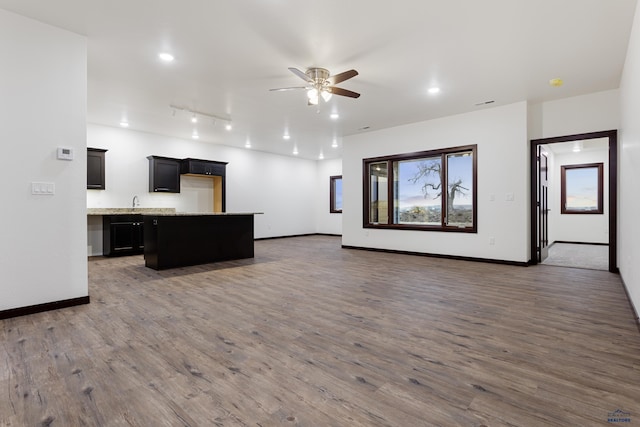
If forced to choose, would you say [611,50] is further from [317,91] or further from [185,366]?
[185,366]

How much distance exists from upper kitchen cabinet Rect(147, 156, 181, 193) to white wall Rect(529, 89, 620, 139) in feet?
24.8

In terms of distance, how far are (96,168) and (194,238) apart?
3024 millimetres

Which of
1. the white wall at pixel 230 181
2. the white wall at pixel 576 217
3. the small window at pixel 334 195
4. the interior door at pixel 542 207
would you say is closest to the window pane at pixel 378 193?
the interior door at pixel 542 207

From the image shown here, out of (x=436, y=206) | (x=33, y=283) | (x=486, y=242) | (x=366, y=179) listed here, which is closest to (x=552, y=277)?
(x=486, y=242)

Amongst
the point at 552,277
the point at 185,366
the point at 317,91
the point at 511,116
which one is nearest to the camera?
the point at 185,366

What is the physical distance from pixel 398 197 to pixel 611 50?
419 centimetres

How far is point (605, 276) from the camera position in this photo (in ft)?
15.2

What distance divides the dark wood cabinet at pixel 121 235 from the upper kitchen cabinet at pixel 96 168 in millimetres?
687

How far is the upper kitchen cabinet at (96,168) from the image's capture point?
21.5 feet

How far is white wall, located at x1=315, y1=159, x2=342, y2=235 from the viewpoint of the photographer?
11.3m

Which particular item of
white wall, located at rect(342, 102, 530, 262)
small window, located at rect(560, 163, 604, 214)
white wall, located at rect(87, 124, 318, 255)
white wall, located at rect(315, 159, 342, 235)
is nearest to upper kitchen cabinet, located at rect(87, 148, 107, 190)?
white wall, located at rect(87, 124, 318, 255)

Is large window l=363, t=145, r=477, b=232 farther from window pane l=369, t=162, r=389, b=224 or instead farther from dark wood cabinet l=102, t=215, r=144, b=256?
dark wood cabinet l=102, t=215, r=144, b=256

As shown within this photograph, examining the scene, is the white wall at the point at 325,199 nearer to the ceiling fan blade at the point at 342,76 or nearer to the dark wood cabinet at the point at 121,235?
the dark wood cabinet at the point at 121,235

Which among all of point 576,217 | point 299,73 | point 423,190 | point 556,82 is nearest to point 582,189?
point 576,217
